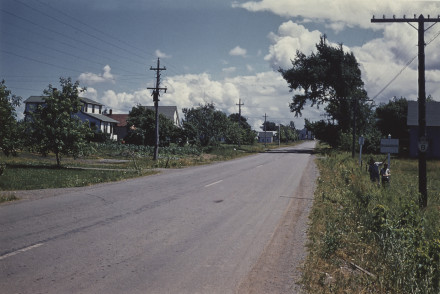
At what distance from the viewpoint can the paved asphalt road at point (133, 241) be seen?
4.98m

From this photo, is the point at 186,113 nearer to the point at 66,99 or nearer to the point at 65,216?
the point at 66,99

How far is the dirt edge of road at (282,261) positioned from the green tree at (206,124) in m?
44.9

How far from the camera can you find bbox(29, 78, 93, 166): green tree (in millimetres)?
21734

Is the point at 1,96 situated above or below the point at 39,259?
above

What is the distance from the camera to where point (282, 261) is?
6.11 metres

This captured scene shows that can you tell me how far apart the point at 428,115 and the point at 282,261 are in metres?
43.4

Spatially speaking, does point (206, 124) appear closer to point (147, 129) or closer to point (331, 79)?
point (147, 129)

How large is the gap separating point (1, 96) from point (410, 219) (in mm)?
18128

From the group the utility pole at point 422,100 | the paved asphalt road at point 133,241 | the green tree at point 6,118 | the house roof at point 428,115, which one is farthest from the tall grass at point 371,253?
the house roof at point 428,115

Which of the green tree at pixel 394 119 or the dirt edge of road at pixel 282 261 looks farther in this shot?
the green tree at pixel 394 119

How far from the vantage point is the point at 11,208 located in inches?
382

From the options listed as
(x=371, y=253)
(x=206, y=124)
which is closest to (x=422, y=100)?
(x=371, y=253)

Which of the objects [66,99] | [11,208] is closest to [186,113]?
[66,99]

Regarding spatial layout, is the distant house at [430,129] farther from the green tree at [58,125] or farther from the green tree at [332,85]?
the green tree at [58,125]
